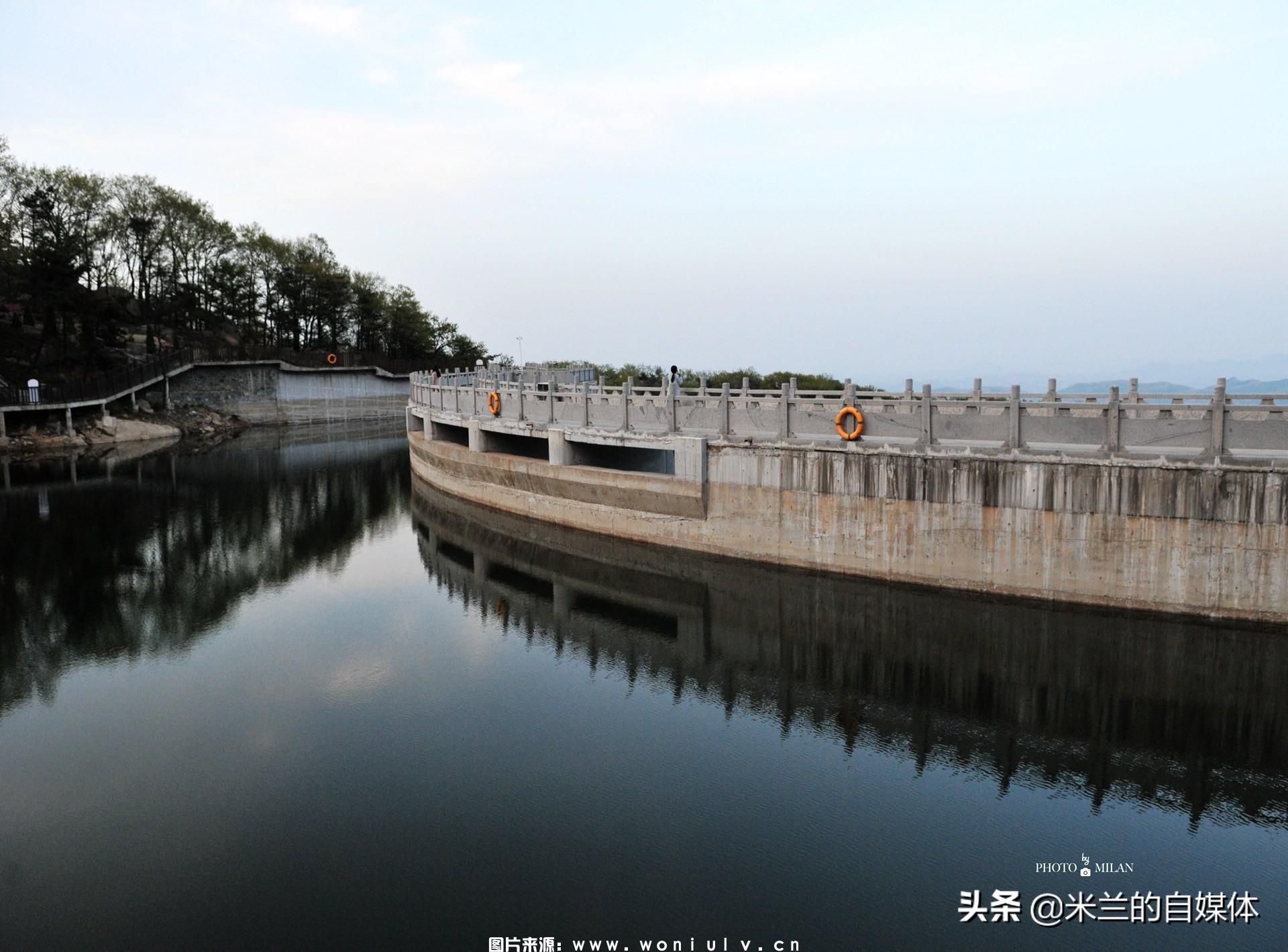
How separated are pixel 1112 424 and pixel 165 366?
61.4m

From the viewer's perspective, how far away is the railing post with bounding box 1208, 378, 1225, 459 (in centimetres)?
1644

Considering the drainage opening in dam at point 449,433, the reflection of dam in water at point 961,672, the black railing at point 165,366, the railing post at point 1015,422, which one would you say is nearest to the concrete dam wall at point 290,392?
the black railing at point 165,366

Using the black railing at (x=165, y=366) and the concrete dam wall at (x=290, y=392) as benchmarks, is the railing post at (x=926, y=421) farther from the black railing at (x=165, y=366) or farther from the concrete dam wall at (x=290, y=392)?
the concrete dam wall at (x=290, y=392)

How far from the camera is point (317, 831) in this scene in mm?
11016

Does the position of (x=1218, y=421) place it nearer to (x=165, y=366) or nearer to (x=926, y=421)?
(x=926, y=421)

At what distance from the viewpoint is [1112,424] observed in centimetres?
1738

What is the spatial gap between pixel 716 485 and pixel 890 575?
4.99 metres

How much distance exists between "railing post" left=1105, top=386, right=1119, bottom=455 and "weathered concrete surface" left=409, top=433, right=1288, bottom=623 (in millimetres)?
537

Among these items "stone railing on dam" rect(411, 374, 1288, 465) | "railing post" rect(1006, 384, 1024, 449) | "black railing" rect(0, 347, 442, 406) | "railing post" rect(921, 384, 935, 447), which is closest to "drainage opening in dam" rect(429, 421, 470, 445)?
"stone railing on dam" rect(411, 374, 1288, 465)

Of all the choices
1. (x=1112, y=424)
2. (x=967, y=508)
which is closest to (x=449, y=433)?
(x=967, y=508)

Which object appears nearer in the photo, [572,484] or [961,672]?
[961,672]

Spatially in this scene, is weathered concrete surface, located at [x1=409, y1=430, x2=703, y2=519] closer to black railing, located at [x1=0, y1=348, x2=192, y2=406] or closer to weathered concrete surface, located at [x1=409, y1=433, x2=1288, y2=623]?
weathered concrete surface, located at [x1=409, y1=433, x2=1288, y2=623]

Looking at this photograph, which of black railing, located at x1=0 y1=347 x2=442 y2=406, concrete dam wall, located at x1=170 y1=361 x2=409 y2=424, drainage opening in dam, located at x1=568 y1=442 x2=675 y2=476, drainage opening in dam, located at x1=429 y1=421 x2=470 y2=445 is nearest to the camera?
drainage opening in dam, located at x1=568 y1=442 x2=675 y2=476

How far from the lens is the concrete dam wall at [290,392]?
6650 centimetres
